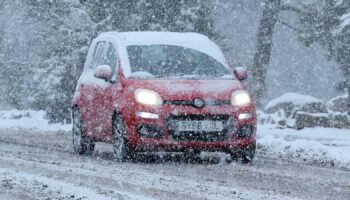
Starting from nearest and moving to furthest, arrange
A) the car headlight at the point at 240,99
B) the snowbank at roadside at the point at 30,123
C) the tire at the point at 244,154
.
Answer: the car headlight at the point at 240,99 < the tire at the point at 244,154 < the snowbank at roadside at the point at 30,123

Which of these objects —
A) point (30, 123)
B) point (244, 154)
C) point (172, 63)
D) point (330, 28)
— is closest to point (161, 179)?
point (244, 154)

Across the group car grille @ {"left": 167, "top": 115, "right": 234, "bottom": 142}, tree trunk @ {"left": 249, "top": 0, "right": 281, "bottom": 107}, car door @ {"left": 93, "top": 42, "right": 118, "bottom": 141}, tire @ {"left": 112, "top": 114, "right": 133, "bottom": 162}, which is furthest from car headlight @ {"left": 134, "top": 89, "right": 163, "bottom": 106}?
tree trunk @ {"left": 249, "top": 0, "right": 281, "bottom": 107}

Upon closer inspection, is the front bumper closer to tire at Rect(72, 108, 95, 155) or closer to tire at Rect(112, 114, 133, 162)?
tire at Rect(112, 114, 133, 162)

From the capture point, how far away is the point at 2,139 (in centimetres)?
1448

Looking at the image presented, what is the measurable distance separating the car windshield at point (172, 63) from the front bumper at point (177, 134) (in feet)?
3.04

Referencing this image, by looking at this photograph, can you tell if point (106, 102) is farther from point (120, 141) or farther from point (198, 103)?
point (198, 103)

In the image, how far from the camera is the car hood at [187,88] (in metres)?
9.92

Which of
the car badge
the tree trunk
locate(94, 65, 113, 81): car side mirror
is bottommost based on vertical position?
the car badge

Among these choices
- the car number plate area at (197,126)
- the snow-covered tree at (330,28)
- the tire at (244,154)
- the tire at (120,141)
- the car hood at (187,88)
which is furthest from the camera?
the snow-covered tree at (330,28)

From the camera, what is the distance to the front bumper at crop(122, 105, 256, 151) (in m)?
9.81

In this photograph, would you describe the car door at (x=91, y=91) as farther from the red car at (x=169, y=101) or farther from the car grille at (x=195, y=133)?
the car grille at (x=195, y=133)

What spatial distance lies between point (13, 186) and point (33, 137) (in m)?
8.82

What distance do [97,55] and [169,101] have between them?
3034mm

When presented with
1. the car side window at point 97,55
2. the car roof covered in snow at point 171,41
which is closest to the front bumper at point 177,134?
the car roof covered in snow at point 171,41
